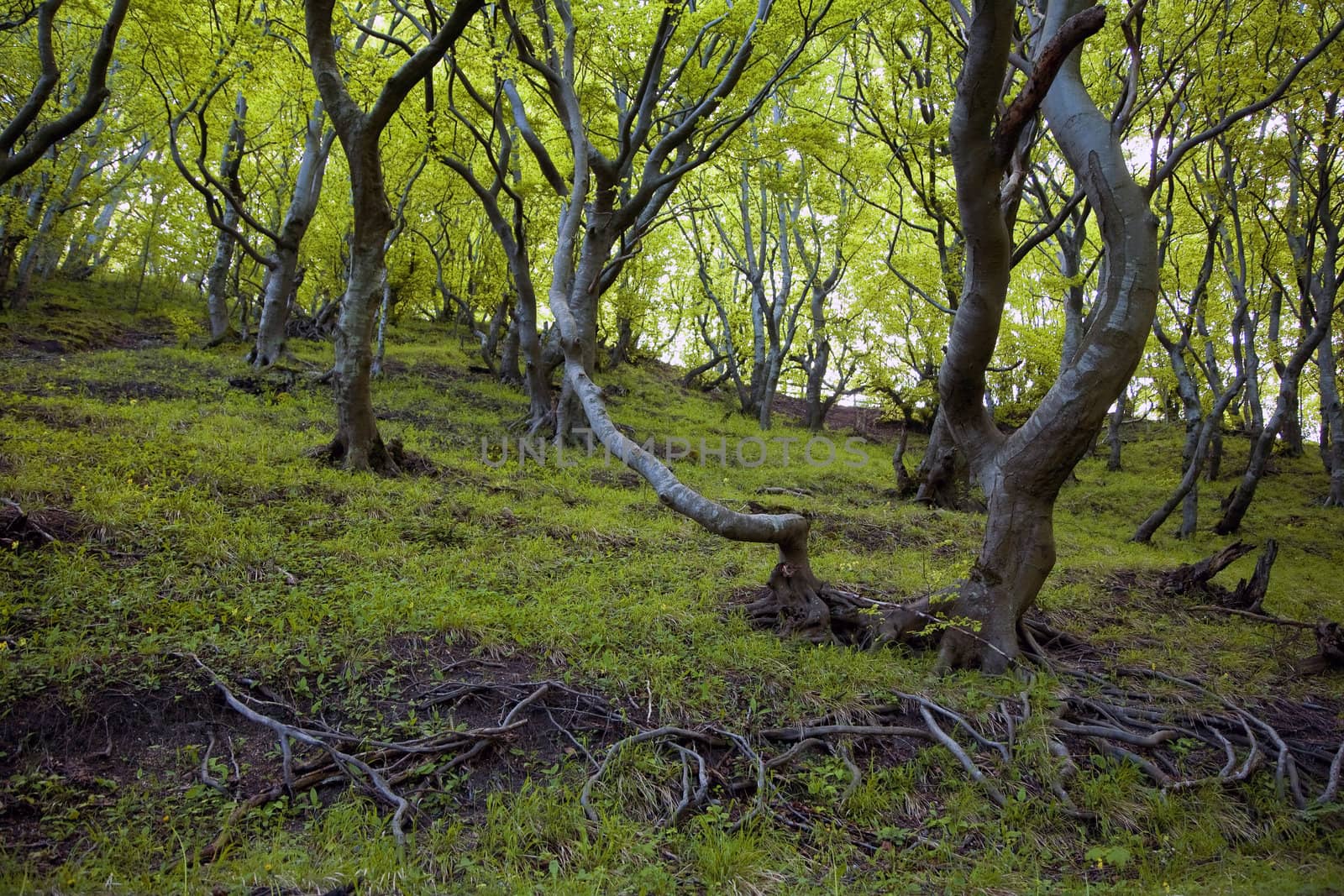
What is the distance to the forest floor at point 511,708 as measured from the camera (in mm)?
2463

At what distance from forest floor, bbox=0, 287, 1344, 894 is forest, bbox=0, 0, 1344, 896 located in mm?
27

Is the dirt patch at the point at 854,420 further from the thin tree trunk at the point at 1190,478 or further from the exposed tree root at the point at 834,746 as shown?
the exposed tree root at the point at 834,746

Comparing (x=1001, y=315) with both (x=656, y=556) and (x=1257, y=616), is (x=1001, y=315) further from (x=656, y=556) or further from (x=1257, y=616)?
(x=1257, y=616)

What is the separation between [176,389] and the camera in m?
9.38

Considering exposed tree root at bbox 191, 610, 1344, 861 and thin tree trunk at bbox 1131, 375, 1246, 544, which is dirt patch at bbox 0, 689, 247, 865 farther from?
thin tree trunk at bbox 1131, 375, 1246, 544

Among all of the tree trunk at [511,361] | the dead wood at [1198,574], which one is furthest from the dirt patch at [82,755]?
the tree trunk at [511,361]

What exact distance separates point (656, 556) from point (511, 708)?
2.71 metres

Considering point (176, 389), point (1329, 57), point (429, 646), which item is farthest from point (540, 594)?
point (1329, 57)

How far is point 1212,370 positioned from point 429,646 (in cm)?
1394

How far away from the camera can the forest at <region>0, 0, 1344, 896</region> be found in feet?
8.75

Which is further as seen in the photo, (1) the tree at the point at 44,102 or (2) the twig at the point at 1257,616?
(1) the tree at the point at 44,102

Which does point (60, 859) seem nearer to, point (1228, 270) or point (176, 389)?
point (176, 389)

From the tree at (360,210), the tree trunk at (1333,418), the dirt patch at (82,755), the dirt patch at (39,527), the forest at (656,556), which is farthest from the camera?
the tree trunk at (1333,418)

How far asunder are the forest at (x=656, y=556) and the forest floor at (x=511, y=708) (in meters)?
0.03
